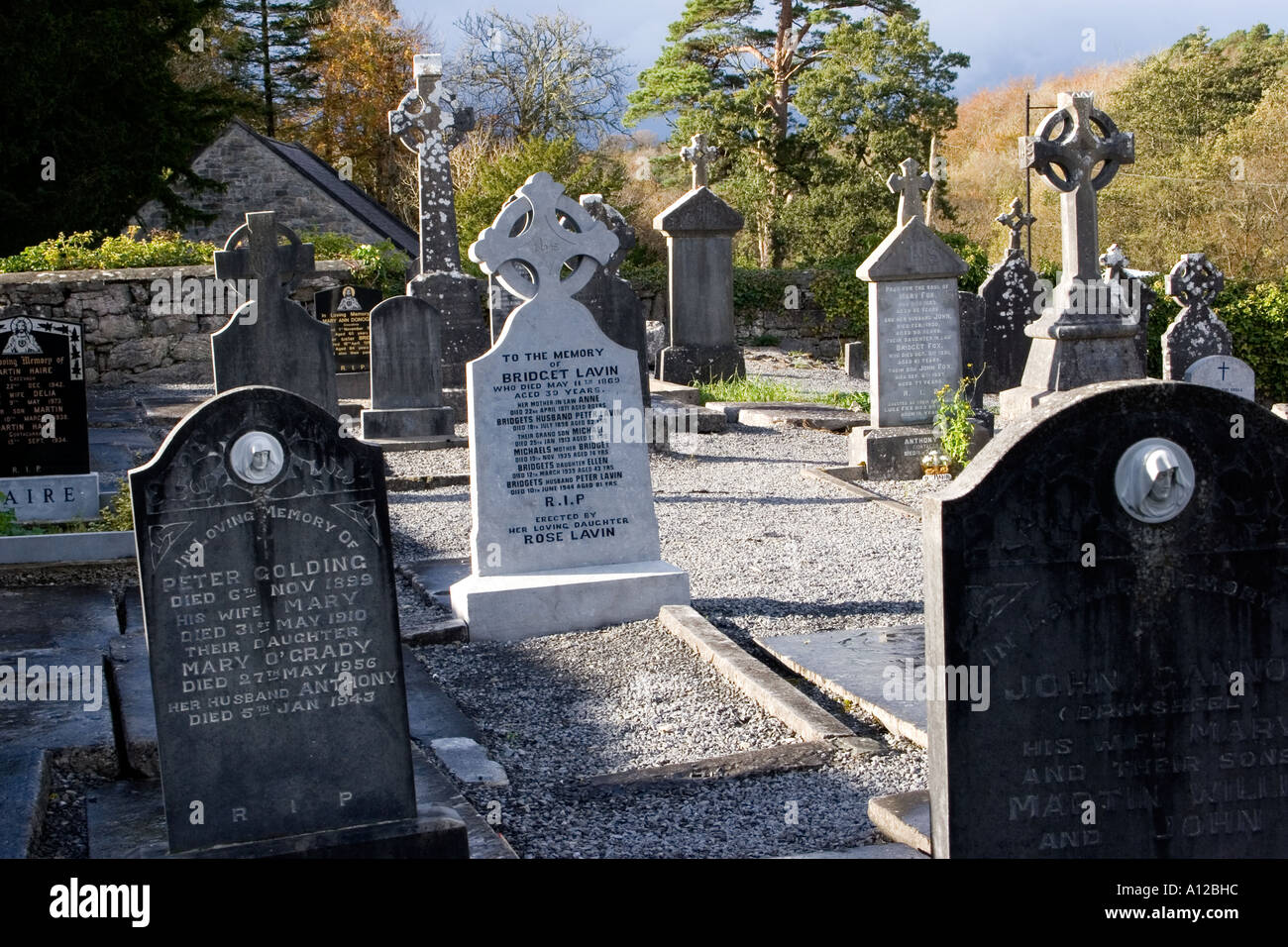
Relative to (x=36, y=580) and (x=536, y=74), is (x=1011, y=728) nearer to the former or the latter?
(x=36, y=580)

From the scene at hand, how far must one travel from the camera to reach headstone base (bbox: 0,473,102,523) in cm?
857

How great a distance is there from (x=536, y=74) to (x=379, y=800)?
35849 mm

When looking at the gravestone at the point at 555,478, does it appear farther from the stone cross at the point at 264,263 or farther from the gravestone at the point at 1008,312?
the gravestone at the point at 1008,312

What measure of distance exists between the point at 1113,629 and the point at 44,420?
7.39 meters

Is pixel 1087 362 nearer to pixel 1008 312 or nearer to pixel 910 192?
pixel 910 192

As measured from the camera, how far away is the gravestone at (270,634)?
3.66 m

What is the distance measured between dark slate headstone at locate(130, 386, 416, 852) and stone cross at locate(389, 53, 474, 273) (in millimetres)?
12101

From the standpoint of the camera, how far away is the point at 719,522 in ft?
30.6

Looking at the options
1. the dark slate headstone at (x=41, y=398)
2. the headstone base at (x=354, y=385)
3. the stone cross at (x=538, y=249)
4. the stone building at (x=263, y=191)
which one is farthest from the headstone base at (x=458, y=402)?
the stone building at (x=263, y=191)

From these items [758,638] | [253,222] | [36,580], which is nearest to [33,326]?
[36,580]
